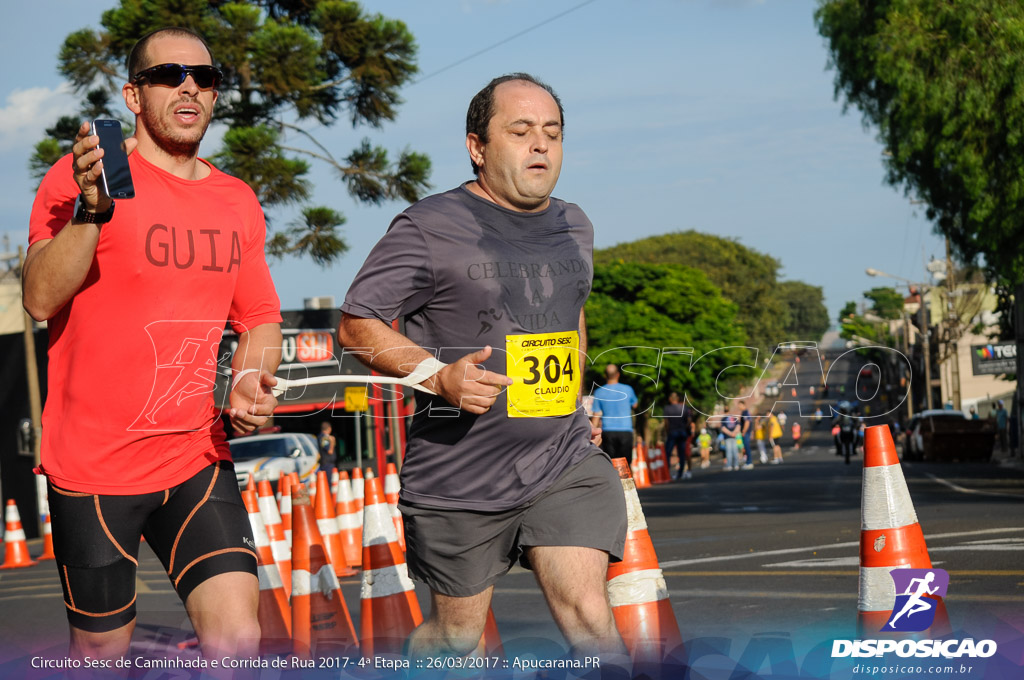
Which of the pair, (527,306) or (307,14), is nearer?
(527,306)

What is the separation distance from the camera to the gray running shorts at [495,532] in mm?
3691

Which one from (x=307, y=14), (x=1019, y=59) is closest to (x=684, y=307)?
(x=307, y=14)

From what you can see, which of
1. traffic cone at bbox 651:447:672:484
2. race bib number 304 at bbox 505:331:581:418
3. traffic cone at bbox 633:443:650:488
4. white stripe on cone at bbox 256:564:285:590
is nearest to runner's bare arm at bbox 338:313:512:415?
race bib number 304 at bbox 505:331:581:418

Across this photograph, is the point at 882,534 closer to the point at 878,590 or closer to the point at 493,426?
the point at 878,590

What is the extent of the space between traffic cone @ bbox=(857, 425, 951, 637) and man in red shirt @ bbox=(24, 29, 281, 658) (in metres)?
1.84

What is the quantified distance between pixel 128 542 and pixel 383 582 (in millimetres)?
2133

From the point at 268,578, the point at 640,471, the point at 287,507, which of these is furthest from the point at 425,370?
the point at 640,471

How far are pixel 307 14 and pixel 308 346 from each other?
917 centimetres

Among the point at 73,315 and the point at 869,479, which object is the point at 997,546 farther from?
the point at 73,315

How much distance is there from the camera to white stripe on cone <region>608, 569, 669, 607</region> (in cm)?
429

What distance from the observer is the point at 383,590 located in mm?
5477

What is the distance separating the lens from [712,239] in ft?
318

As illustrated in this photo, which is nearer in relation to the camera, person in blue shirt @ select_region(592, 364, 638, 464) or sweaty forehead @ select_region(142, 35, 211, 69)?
sweaty forehead @ select_region(142, 35, 211, 69)

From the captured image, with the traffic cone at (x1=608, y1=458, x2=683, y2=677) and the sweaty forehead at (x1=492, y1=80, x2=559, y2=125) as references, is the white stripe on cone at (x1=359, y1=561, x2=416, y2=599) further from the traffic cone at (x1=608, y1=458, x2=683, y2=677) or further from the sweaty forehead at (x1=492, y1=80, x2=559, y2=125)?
the sweaty forehead at (x1=492, y1=80, x2=559, y2=125)
